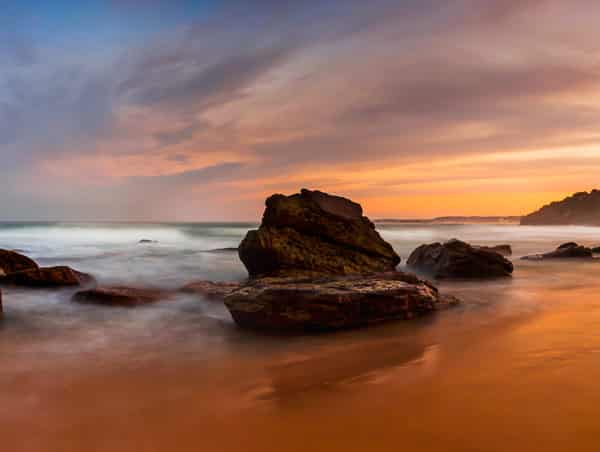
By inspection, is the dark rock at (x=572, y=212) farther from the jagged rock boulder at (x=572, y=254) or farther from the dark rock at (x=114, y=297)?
the dark rock at (x=114, y=297)

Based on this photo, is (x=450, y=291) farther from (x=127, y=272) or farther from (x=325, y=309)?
(x=127, y=272)

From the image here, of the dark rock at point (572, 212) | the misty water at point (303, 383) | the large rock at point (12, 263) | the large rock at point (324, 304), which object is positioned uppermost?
the dark rock at point (572, 212)

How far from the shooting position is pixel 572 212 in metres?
104

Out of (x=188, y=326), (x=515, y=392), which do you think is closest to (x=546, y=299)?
(x=515, y=392)

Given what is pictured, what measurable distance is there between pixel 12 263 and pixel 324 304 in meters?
8.00

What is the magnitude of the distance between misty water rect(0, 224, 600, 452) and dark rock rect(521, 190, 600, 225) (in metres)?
104

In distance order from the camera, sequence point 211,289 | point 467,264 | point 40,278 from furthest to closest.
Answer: point 467,264, point 40,278, point 211,289

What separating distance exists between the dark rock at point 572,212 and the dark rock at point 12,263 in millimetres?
104708

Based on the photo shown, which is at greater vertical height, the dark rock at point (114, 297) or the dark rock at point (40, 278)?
the dark rock at point (40, 278)

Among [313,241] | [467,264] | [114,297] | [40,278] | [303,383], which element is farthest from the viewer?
[467,264]

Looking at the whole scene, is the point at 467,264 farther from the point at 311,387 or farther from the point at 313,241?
the point at 311,387

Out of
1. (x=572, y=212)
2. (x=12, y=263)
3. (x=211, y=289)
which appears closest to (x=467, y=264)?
(x=211, y=289)

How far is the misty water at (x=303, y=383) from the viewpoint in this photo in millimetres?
2447

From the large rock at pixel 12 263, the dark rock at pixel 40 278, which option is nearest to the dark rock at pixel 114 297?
the dark rock at pixel 40 278
